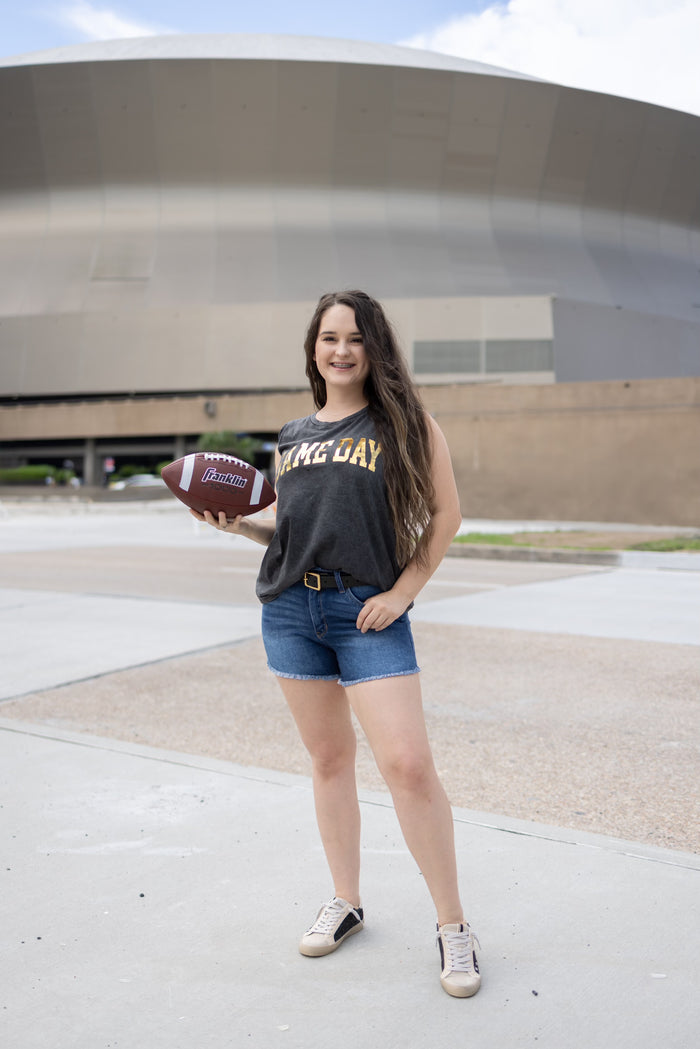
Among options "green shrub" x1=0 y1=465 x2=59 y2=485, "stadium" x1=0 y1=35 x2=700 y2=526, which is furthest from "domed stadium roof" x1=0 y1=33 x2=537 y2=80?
"green shrub" x1=0 y1=465 x2=59 y2=485

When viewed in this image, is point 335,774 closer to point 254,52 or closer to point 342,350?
point 342,350

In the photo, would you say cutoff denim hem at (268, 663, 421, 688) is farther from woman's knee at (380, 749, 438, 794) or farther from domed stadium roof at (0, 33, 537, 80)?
domed stadium roof at (0, 33, 537, 80)

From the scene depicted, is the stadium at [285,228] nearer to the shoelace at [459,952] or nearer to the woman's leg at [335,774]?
the woman's leg at [335,774]

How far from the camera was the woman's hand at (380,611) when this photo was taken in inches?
108

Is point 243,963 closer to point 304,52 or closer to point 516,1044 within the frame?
point 516,1044

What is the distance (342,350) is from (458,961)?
1826 millimetres

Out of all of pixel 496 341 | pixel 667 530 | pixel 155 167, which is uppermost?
pixel 155 167

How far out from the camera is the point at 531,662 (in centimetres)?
761

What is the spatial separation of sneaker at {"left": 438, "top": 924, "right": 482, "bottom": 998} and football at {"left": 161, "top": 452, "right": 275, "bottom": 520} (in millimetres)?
1441

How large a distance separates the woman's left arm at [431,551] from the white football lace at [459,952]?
908mm

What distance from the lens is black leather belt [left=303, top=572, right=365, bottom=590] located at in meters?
2.83

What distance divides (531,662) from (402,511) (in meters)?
5.09

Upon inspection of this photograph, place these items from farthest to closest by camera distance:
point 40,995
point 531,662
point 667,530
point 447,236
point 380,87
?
point 447,236
point 380,87
point 667,530
point 531,662
point 40,995

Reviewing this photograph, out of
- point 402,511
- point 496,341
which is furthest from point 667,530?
point 496,341
